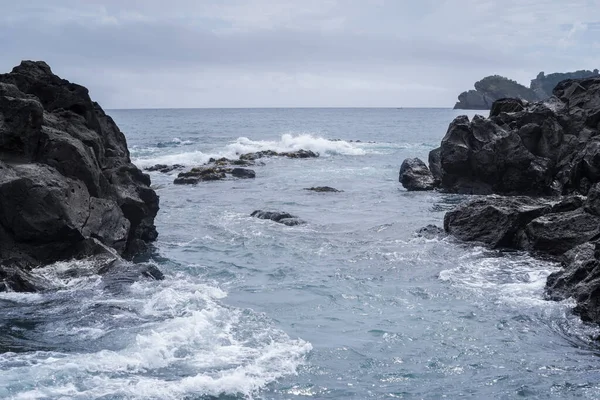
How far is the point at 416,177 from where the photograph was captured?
3791 cm

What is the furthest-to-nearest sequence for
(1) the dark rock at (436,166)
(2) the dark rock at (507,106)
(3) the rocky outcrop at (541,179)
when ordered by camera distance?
(2) the dark rock at (507,106) → (1) the dark rock at (436,166) → (3) the rocky outcrop at (541,179)

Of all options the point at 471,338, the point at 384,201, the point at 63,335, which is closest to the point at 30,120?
the point at 63,335

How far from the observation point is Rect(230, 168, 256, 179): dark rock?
44.9 m

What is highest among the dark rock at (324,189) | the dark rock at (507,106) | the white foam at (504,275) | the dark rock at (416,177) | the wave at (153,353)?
the dark rock at (507,106)

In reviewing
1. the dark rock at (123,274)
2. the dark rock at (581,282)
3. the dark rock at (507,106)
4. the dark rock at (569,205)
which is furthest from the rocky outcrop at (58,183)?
the dark rock at (507,106)

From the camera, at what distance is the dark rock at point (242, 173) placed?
147 ft

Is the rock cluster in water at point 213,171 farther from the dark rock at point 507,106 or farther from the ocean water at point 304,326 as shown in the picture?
the ocean water at point 304,326

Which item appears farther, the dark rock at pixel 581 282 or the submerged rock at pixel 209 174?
the submerged rock at pixel 209 174

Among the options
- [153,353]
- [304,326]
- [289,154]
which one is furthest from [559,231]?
[289,154]

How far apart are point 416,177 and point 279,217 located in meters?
13.1

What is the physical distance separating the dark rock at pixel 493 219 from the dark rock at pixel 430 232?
0.26 m

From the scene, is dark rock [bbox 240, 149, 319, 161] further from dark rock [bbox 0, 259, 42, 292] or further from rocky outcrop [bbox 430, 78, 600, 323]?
dark rock [bbox 0, 259, 42, 292]

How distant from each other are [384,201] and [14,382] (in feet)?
80.9

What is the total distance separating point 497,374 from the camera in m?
11.7
